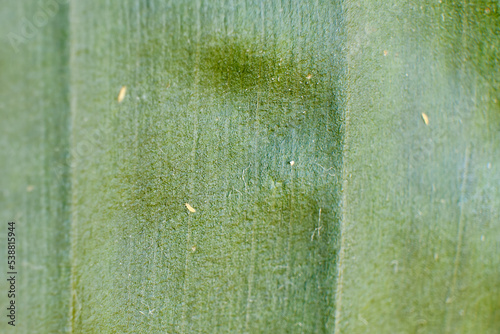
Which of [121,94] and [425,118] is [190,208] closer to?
[121,94]

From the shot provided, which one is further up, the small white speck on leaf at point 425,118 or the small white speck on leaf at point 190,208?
the small white speck on leaf at point 425,118


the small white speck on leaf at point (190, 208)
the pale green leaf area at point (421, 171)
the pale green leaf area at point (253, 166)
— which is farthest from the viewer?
the pale green leaf area at point (421, 171)

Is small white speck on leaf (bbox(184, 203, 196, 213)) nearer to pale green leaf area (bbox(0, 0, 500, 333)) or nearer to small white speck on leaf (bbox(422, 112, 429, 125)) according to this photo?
pale green leaf area (bbox(0, 0, 500, 333))

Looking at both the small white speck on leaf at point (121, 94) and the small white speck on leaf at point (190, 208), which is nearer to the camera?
the small white speck on leaf at point (121, 94)

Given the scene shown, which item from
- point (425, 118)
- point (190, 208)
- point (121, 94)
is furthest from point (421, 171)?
point (121, 94)

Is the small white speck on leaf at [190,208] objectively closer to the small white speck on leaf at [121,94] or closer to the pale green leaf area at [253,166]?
the pale green leaf area at [253,166]

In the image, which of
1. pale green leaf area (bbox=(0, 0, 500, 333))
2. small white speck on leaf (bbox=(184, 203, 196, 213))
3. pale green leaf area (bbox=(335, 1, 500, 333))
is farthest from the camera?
pale green leaf area (bbox=(335, 1, 500, 333))

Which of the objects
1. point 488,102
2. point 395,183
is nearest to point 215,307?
point 395,183

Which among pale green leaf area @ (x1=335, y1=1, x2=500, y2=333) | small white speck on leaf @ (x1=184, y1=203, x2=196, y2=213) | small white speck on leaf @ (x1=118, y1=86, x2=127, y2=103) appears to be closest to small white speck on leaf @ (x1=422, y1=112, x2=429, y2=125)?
pale green leaf area @ (x1=335, y1=1, x2=500, y2=333)

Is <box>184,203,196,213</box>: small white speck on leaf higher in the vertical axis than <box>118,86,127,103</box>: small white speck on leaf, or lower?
lower

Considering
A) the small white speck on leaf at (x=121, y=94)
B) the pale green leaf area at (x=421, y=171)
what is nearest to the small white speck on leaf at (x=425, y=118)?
the pale green leaf area at (x=421, y=171)

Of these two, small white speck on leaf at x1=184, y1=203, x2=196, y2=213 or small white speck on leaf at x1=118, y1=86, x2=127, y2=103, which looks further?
small white speck on leaf at x1=184, y1=203, x2=196, y2=213
